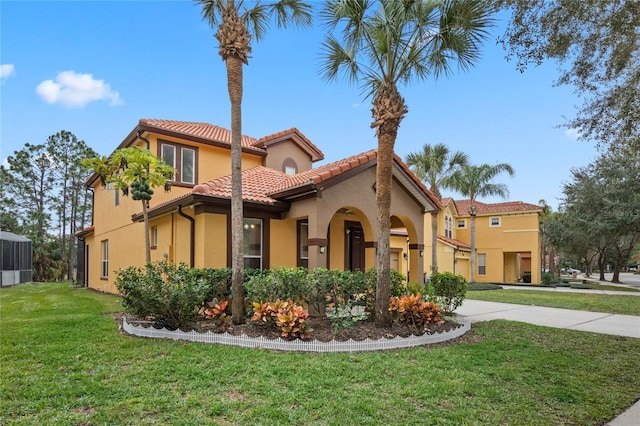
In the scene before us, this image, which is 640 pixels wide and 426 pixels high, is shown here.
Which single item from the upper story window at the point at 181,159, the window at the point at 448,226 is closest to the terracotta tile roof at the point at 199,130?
the upper story window at the point at 181,159

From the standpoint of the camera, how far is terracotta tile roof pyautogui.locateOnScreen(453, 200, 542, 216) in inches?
1293

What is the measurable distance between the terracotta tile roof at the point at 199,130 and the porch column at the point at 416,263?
8.71 metres

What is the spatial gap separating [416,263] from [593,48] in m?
7.91

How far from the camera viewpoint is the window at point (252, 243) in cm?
1181

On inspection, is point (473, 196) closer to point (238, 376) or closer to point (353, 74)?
point (353, 74)

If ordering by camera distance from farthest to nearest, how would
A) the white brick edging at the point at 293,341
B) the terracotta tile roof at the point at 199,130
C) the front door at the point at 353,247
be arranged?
the terracotta tile roof at the point at 199,130, the front door at the point at 353,247, the white brick edging at the point at 293,341

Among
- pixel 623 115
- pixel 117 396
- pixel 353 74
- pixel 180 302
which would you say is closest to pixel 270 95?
pixel 353 74

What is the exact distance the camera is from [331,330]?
8102 mm

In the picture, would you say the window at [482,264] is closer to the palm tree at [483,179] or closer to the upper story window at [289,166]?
the palm tree at [483,179]

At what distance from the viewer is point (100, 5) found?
11406mm

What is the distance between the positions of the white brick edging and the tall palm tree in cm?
88

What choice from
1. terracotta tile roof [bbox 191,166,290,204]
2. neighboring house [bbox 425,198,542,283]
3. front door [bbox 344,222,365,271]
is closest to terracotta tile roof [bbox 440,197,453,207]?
neighboring house [bbox 425,198,542,283]

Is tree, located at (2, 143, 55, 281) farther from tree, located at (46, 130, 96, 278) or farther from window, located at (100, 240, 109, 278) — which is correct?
window, located at (100, 240, 109, 278)

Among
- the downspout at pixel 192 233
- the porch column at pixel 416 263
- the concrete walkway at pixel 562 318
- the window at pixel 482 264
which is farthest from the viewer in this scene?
the window at pixel 482 264
